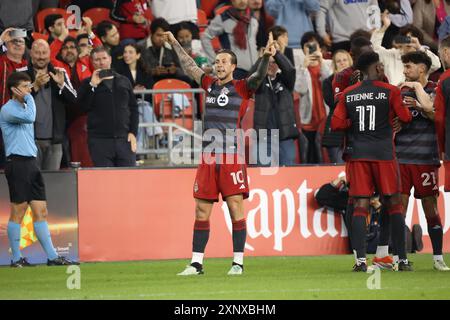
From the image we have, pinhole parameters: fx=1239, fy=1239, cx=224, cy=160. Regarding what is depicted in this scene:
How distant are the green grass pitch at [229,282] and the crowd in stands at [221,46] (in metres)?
2.99

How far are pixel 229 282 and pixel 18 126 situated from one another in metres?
4.52

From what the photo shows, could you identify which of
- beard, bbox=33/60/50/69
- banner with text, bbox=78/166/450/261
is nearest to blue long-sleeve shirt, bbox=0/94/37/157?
banner with text, bbox=78/166/450/261

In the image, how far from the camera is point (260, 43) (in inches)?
835

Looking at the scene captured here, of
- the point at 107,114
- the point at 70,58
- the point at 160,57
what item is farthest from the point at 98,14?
the point at 107,114

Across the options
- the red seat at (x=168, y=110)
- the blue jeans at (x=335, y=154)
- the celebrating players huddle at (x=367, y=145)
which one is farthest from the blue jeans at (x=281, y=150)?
the celebrating players huddle at (x=367, y=145)

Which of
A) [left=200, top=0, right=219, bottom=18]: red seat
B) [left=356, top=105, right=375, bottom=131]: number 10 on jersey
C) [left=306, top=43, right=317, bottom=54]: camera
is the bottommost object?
[left=356, top=105, right=375, bottom=131]: number 10 on jersey

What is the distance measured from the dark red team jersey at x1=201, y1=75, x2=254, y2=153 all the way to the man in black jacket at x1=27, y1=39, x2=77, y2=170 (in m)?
4.38

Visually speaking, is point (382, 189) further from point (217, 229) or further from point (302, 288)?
point (217, 229)

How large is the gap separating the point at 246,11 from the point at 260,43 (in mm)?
607

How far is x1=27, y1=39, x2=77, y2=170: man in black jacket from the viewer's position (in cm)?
1816

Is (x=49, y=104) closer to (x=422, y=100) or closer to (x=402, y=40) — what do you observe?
(x=402, y=40)

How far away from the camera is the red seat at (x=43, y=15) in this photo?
2150cm

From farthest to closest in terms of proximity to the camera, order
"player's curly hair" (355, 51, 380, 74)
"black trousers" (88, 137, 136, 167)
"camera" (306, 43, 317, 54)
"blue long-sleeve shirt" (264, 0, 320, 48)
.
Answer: "blue long-sleeve shirt" (264, 0, 320, 48), "camera" (306, 43, 317, 54), "black trousers" (88, 137, 136, 167), "player's curly hair" (355, 51, 380, 74)

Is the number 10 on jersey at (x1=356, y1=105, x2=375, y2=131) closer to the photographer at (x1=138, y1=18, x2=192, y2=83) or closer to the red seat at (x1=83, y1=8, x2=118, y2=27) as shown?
the photographer at (x1=138, y1=18, x2=192, y2=83)
